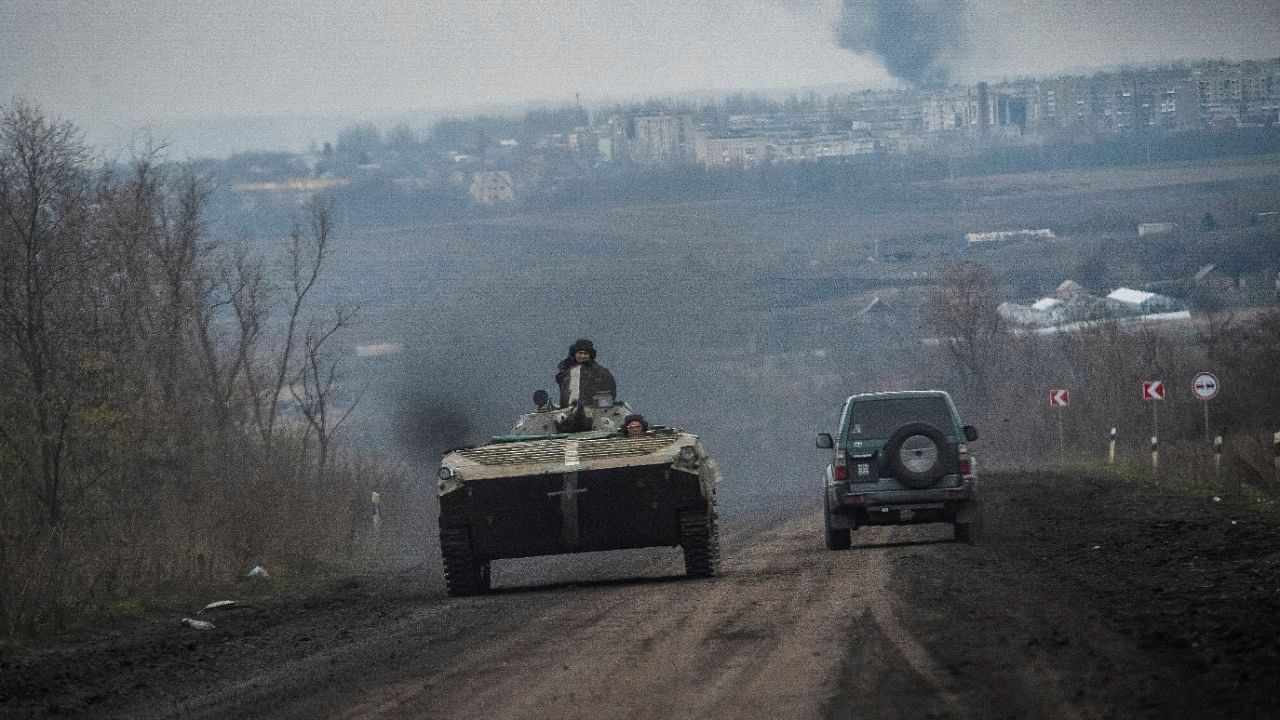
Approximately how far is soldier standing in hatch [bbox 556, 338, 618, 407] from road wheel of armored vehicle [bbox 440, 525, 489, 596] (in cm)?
298

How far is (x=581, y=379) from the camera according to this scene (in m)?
22.1

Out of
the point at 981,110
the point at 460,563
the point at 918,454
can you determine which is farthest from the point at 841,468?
the point at 981,110

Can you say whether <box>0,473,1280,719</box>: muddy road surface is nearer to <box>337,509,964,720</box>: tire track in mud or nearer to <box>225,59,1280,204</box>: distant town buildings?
Result: <box>337,509,964,720</box>: tire track in mud

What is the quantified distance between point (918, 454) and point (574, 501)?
4.70 metres

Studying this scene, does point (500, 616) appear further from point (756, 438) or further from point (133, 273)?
point (756, 438)

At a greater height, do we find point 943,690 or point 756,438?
point 943,690

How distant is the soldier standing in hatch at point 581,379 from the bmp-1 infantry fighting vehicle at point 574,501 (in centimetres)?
264

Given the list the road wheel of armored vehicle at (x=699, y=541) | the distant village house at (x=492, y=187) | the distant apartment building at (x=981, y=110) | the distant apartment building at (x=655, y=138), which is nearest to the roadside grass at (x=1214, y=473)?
the road wheel of armored vehicle at (x=699, y=541)

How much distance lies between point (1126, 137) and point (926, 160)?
19174mm

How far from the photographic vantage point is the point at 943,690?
Result: 10180 millimetres

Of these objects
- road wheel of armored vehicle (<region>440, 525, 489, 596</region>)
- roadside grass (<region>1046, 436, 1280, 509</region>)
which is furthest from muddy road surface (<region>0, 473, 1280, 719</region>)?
roadside grass (<region>1046, 436, 1280, 509</region>)

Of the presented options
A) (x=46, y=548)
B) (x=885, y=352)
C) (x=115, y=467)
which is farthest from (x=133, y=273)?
(x=885, y=352)

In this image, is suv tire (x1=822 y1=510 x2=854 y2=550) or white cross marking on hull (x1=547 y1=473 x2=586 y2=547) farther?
suv tire (x1=822 y1=510 x2=854 y2=550)

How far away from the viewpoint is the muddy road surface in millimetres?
10211
